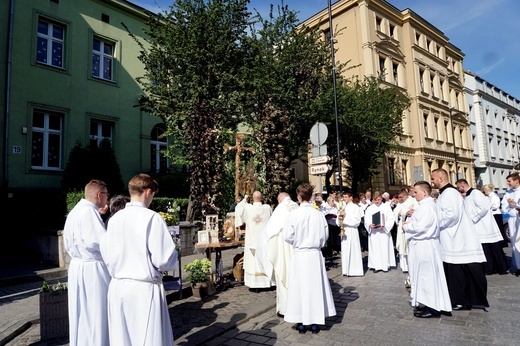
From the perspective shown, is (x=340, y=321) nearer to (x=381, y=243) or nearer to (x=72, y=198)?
(x=381, y=243)

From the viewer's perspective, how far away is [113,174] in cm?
1343

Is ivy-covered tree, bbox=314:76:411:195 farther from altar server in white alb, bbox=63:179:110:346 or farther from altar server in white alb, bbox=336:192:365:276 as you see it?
altar server in white alb, bbox=63:179:110:346

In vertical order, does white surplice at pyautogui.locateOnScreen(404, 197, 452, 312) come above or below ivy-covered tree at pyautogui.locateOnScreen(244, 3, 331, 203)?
below

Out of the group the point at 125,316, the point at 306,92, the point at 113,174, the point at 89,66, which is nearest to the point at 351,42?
the point at 306,92

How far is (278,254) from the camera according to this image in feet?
19.3

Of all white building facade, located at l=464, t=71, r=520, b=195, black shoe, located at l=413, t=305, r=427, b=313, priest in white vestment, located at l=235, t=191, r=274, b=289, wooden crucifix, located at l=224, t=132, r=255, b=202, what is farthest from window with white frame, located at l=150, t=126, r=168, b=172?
white building facade, located at l=464, t=71, r=520, b=195

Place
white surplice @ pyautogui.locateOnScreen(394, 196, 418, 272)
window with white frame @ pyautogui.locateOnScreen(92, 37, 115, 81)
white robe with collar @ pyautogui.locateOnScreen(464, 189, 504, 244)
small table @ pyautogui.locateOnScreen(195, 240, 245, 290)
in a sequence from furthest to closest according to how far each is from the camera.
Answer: window with white frame @ pyautogui.locateOnScreen(92, 37, 115, 81) → white surplice @ pyautogui.locateOnScreen(394, 196, 418, 272) → white robe with collar @ pyautogui.locateOnScreen(464, 189, 504, 244) → small table @ pyautogui.locateOnScreen(195, 240, 245, 290)

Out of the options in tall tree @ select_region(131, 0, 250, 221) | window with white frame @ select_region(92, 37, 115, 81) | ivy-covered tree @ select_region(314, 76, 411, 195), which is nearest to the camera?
tall tree @ select_region(131, 0, 250, 221)

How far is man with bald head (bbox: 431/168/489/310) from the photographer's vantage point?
19.0 ft

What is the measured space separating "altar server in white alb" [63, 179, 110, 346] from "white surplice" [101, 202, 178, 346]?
959mm

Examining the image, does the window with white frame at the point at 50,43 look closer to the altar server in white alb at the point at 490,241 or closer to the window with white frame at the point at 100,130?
the window with white frame at the point at 100,130

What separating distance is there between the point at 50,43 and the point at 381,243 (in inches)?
587

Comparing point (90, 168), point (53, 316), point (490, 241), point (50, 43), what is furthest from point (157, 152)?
point (490, 241)

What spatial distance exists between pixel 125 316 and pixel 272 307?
3.53 m
